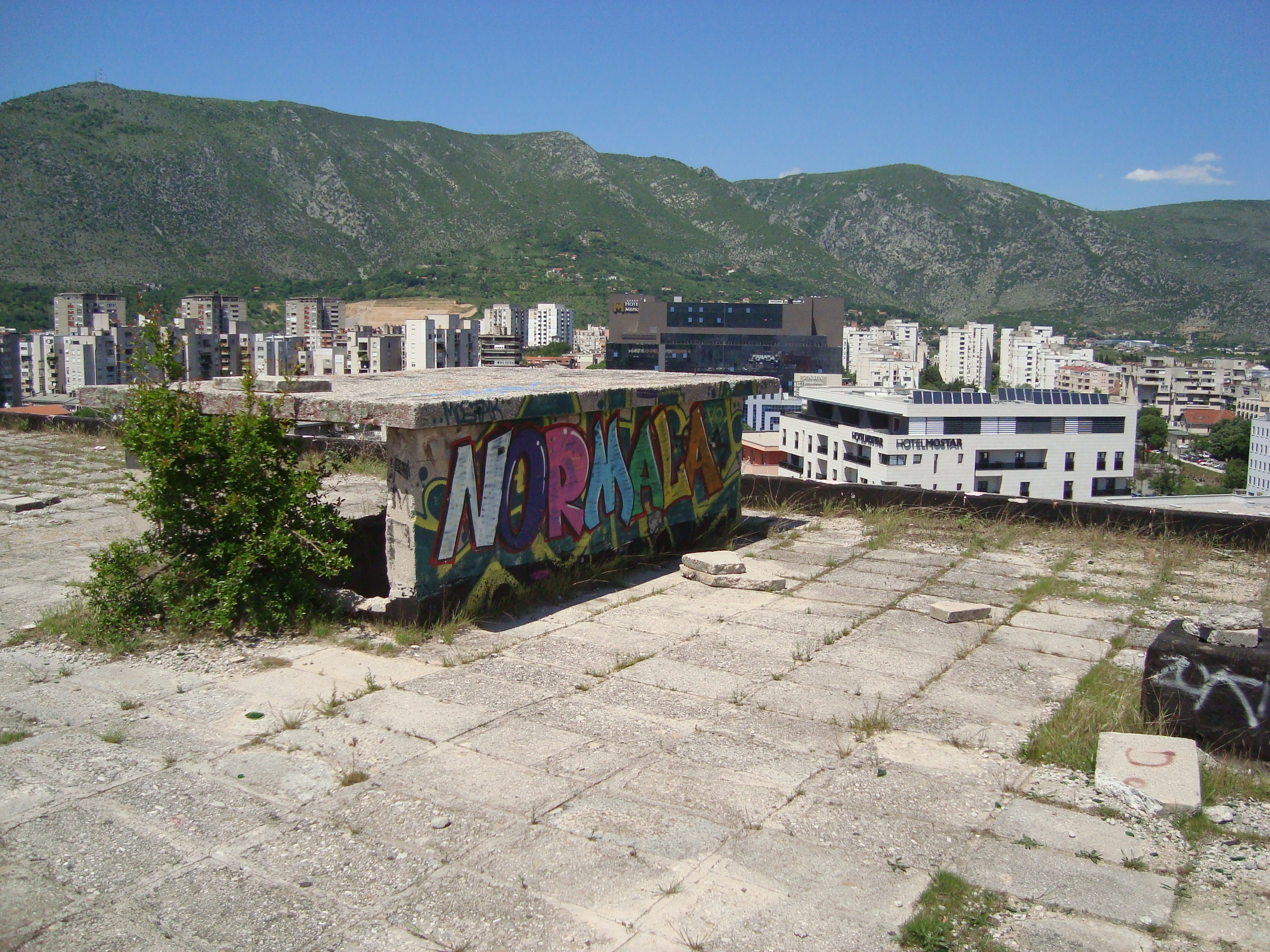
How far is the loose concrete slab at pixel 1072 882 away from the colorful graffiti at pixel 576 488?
4.67m

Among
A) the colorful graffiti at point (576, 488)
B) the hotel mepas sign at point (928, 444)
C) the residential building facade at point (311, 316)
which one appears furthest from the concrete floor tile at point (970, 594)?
the residential building facade at point (311, 316)

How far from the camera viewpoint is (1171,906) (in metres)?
3.91

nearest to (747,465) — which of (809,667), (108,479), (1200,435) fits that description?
(108,479)

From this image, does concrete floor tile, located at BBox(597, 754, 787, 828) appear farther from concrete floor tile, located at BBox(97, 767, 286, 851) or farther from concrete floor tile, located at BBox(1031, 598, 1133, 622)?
concrete floor tile, located at BBox(1031, 598, 1133, 622)

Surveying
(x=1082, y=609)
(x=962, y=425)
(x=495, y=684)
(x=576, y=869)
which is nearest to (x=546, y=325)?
(x=962, y=425)

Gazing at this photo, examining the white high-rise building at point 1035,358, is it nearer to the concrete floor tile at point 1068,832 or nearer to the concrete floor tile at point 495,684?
the concrete floor tile at point 495,684

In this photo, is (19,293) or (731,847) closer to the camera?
(731,847)

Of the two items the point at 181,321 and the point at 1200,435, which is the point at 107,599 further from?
the point at 1200,435

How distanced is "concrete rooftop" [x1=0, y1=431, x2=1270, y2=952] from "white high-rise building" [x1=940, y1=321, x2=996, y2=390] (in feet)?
532

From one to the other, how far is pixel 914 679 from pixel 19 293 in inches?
5114

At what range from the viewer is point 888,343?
181 metres

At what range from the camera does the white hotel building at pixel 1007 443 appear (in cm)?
4700

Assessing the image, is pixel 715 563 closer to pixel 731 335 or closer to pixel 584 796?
pixel 584 796

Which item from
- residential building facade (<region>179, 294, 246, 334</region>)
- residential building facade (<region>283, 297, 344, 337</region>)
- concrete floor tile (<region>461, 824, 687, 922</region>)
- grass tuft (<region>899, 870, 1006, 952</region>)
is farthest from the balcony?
residential building facade (<region>283, 297, 344, 337</region>)
